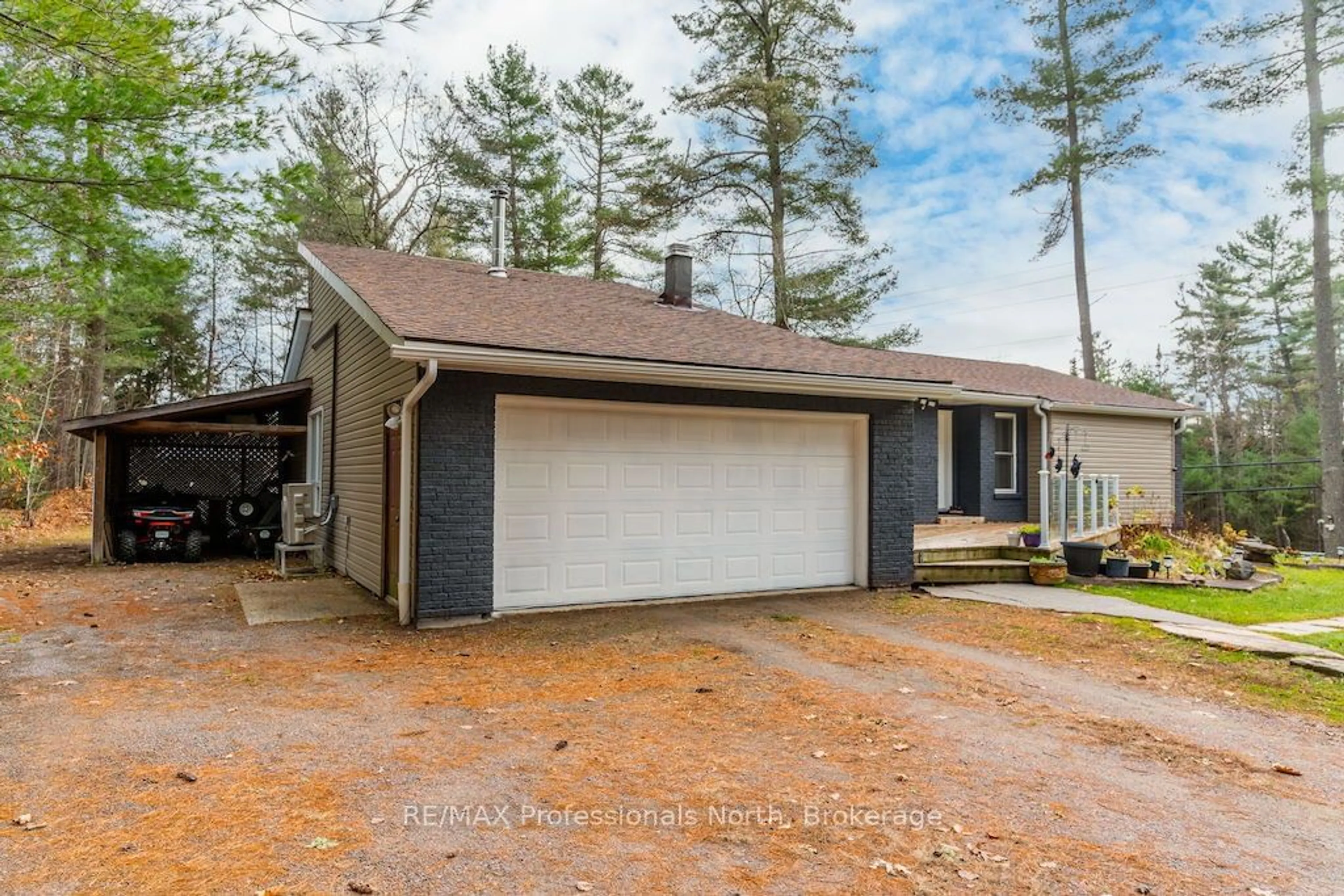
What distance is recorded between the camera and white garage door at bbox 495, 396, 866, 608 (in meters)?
6.85

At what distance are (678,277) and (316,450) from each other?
6.03 metres

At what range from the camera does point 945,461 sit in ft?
44.5

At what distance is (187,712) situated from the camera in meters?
4.09

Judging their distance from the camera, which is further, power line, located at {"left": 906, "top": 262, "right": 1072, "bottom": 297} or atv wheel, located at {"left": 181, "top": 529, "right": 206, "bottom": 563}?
power line, located at {"left": 906, "top": 262, "right": 1072, "bottom": 297}

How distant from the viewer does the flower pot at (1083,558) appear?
362 inches

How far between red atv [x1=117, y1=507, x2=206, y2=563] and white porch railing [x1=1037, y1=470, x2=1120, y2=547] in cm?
1218

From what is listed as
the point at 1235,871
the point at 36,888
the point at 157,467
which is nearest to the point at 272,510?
the point at 157,467

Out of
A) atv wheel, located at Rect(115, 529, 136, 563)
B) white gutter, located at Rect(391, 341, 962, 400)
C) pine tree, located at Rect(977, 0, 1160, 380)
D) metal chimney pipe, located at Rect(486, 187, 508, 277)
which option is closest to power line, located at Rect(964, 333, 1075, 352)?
pine tree, located at Rect(977, 0, 1160, 380)

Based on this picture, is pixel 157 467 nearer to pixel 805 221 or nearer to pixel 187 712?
pixel 187 712

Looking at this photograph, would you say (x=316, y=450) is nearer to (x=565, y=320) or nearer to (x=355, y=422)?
(x=355, y=422)

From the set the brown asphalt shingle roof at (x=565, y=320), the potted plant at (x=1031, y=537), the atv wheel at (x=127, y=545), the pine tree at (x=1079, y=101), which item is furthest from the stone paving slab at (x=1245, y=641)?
the pine tree at (x=1079, y=101)

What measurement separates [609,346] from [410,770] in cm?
451

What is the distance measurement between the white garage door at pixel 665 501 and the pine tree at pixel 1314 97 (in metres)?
13.3

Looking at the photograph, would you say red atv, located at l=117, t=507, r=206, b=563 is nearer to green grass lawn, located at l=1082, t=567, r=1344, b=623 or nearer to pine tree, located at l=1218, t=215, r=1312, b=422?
green grass lawn, located at l=1082, t=567, r=1344, b=623
